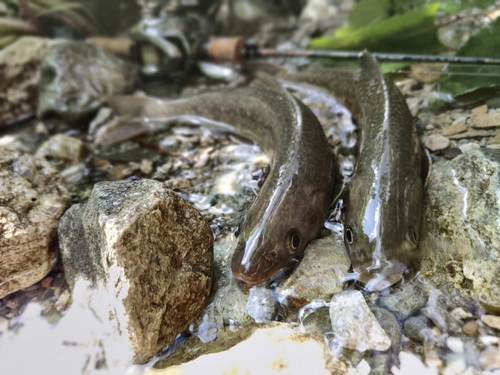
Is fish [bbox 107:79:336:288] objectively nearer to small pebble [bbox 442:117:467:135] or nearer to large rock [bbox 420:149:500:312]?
large rock [bbox 420:149:500:312]

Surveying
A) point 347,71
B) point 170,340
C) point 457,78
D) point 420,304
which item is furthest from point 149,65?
point 420,304

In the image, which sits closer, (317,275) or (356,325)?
(356,325)

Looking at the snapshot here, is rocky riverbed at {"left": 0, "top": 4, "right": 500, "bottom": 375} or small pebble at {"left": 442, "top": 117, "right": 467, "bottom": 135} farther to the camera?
small pebble at {"left": 442, "top": 117, "right": 467, "bottom": 135}

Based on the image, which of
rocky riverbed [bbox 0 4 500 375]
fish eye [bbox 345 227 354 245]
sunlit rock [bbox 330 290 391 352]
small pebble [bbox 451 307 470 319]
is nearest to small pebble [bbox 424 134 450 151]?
rocky riverbed [bbox 0 4 500 375]

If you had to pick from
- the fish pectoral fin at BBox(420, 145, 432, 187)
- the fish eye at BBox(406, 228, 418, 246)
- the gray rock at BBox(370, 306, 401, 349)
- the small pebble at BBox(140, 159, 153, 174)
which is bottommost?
the small pebble at BBox(140, 159, 153, 174)

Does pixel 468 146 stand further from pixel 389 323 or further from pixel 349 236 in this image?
pixel 389 323

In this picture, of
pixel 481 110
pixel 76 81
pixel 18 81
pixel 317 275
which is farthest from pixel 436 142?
pixel 18 81

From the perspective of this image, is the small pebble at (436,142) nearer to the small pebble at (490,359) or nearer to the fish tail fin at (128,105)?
the small pebble at (490,359)
